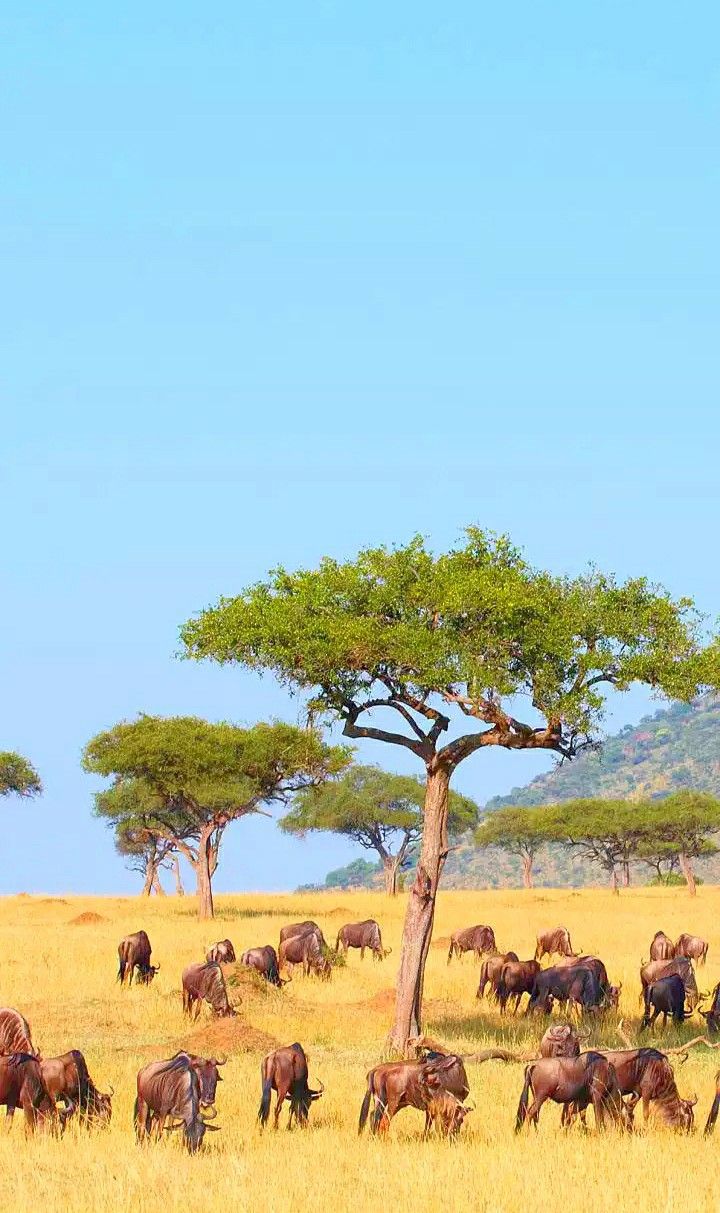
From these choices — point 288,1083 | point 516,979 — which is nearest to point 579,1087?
point 288,1083

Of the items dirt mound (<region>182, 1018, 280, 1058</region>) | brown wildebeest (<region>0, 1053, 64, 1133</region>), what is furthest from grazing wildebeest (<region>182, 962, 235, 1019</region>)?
brown wildebeest (<region>0, 1053, 64, 1133</region>)

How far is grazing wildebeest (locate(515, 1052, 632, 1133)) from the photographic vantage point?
17641 millimetres

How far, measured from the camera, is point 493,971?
3119 cm

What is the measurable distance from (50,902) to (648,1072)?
57647mm

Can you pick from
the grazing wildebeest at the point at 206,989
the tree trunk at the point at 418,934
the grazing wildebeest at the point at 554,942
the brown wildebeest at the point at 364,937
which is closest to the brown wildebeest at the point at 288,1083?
the tree trunk at the point at 418,934

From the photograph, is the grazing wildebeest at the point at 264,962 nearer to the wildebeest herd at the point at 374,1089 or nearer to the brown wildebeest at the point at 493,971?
the brown wildebeest at the point at 493,971

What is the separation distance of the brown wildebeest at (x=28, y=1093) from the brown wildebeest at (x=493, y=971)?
47.4ft

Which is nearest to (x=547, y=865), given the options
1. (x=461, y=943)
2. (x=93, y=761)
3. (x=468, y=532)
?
(x=93, y=761)

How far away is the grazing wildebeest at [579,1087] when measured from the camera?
57.9 ft

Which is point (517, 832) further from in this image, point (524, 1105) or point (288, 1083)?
point (524, 1105)

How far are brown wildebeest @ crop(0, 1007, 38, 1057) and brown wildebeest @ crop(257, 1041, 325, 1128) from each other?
12.5 feet

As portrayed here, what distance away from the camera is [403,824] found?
93062 mm

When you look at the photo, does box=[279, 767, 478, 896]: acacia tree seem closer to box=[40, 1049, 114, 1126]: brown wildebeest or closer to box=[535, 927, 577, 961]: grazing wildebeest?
box=[535, 927, 577, 961]: grazing wildebeest

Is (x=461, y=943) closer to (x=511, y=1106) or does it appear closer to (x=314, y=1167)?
(x=511, y=1106)
